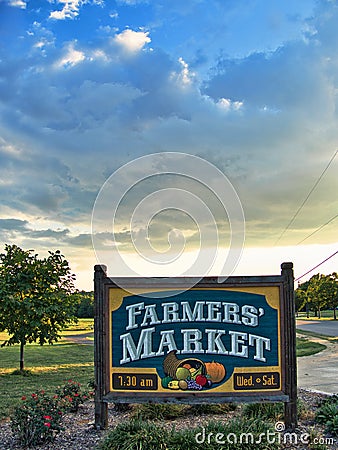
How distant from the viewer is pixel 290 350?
730cm

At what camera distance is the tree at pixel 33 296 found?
43.8 feet

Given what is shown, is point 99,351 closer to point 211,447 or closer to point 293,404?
point 211,447

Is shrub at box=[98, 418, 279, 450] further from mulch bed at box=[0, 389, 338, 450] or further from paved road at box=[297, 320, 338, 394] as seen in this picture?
paved road at box=[297, 320, 338, 394]

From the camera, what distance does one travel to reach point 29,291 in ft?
45.5

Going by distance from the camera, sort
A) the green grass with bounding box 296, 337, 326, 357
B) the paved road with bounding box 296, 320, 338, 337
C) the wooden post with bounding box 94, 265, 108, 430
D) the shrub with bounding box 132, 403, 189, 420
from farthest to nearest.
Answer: the paved road with bounding box 296, 320, 338, 337
the green grass with bounding box 296, 337, 326, 357
the shrub with bounding box 132, 403, 189, 420
the wooden post with bounding box 94, 265, 108, 430

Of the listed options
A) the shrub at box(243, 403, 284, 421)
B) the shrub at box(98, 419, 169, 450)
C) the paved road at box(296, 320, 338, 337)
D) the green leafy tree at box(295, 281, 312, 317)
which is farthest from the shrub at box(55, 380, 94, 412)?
the green leafy tree at box(295, 281, 312, 317)

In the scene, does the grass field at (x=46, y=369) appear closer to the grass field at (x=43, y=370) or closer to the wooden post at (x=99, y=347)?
the grass field at (x=43, y=370)

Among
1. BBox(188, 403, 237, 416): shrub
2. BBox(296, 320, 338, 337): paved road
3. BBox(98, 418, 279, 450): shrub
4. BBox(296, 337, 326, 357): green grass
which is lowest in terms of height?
BBox(296, 320, 338, 337): paved road

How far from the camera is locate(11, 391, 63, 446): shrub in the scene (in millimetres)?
6363

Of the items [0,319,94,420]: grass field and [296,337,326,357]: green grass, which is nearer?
[0,319,94,420]: grass field

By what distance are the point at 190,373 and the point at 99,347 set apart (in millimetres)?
1397

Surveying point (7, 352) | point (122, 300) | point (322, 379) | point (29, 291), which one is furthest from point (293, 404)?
point (7, 352)

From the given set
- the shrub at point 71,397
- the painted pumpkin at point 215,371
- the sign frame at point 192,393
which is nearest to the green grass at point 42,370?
the shrub at point 71,397

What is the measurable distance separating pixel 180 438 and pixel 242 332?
1.95m
